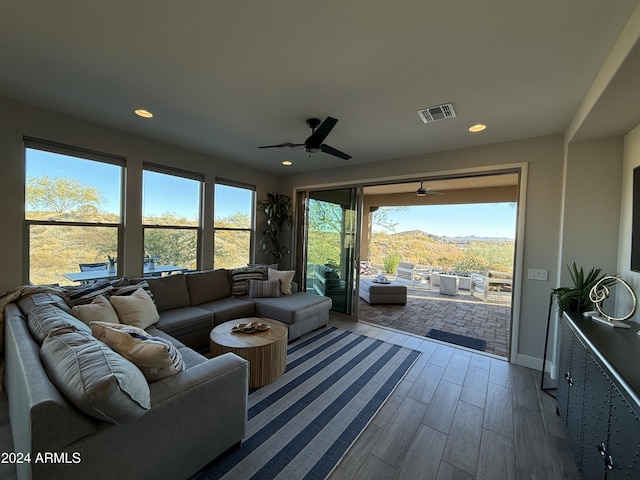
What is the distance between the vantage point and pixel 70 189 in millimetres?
3051

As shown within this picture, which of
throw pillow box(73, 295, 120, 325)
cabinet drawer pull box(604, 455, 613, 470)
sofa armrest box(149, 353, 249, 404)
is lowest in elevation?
cabinet drawer pull box(604, 455, 613, 470)

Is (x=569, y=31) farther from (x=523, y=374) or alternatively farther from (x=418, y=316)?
(x=418, y=316)

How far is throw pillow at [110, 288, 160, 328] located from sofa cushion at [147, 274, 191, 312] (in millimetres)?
438

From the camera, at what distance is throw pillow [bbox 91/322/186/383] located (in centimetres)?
143

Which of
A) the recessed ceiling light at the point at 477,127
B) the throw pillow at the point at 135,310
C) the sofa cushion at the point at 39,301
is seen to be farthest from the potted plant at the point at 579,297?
the sofa cushion at the point at 39,301

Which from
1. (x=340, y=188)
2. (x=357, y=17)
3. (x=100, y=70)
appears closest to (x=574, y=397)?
(x=357, y=17)

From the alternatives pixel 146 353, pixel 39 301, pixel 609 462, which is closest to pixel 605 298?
pixel 609 462

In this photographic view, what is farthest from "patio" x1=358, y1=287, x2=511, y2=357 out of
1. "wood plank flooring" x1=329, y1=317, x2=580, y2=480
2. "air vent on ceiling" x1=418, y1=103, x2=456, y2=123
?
"air vent on ceiling" x1=418, y1=103, x2=456, y2=123

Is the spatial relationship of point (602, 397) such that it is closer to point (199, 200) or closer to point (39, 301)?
point (39, 301)

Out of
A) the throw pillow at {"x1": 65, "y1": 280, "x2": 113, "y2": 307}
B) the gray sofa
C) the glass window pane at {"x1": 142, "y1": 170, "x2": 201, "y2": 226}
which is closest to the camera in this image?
the gray sofa

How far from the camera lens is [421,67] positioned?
1.85m

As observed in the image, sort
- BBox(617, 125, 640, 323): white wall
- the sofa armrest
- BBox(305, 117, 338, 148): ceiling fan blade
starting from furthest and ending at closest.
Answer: BBox(305, 117, 338, 148): ceiling fan blade → BBox(617, 125, 640, 323): white wall → the sofa armrest

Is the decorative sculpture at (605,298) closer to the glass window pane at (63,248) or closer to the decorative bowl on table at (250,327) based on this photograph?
the decorative bowl on table at (250,327)

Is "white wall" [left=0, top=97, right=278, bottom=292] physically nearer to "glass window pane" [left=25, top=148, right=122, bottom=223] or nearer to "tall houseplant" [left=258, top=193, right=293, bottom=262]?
"glass window pane" [left=25, top=148, right=122, bottom=223]
